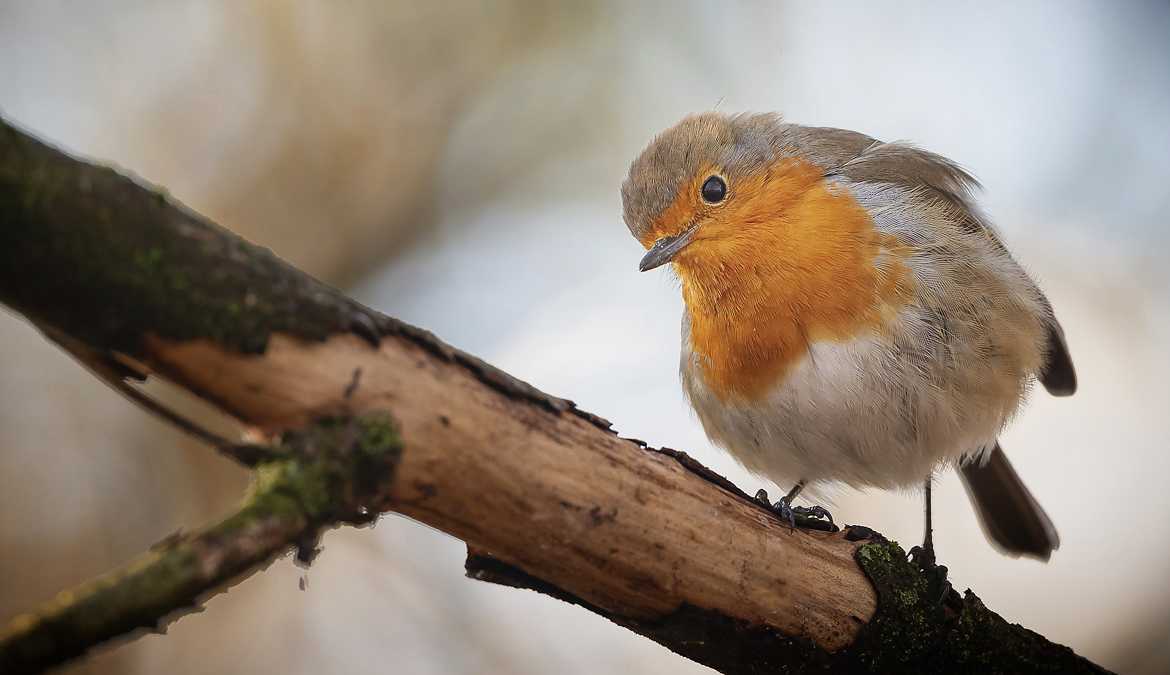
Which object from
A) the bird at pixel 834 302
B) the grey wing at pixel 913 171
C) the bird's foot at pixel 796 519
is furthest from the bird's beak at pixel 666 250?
the bird's foot at pixel 796 519

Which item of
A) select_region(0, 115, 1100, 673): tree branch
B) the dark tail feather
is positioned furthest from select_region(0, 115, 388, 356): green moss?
the dark tail feather

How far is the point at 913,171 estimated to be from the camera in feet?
10.6

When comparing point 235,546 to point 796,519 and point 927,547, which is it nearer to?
point 796,519

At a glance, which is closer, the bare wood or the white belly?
the bare wood

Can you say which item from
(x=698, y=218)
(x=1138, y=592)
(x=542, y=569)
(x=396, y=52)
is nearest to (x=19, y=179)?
(x=542, y=569)

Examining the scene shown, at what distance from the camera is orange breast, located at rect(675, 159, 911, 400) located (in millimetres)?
2764

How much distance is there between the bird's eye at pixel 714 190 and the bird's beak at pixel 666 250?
13 cm

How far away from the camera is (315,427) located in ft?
4.86

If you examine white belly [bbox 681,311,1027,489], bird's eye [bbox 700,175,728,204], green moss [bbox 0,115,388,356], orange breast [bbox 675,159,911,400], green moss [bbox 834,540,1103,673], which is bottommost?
green moss [bbox 834,540,1103,673]

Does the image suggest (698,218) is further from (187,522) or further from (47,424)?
(47,424)

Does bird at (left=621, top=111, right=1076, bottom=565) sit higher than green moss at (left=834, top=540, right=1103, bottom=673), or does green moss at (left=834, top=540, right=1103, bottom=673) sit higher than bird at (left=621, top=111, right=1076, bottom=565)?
bird at (left=621, top=111, right=1076, bottom=565)

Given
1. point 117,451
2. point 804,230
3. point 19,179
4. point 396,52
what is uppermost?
point 396,52

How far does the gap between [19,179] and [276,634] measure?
3.65 meters

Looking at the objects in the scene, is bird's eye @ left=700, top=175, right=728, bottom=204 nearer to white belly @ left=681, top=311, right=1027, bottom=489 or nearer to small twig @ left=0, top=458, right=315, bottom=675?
white belly @ left=681, top=311, right=1027, bottom=489
